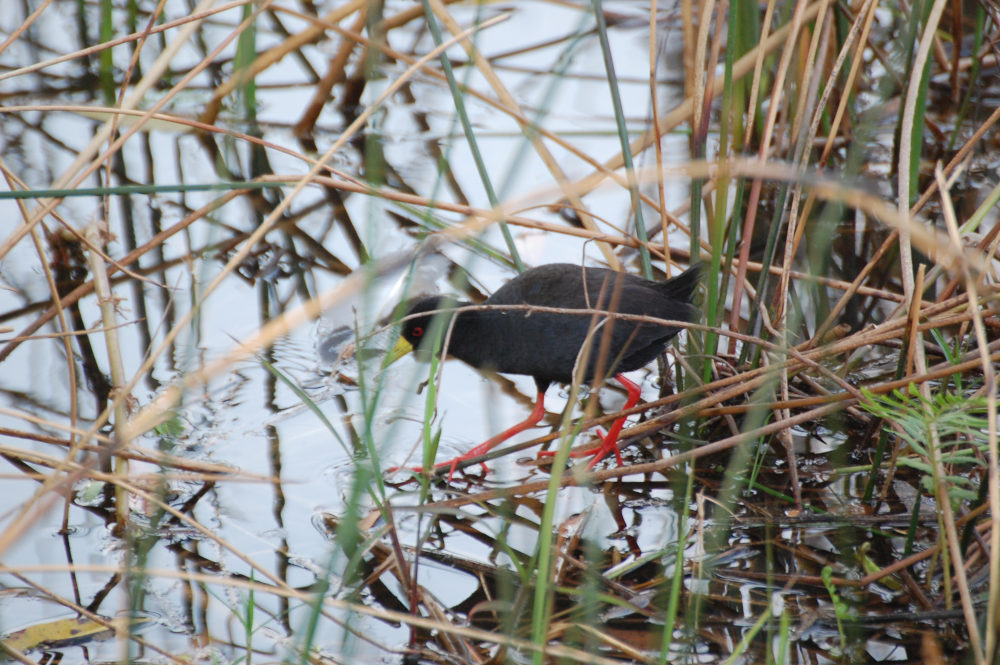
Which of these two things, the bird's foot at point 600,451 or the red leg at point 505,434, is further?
the bird's foot at point 600,451

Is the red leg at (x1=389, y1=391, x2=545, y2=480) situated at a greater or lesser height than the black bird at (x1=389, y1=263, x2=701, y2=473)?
lesser

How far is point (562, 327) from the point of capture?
2570 mm

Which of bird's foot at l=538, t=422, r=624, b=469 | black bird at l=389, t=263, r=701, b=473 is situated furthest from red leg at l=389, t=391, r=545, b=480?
bird's foot at l=538, t=422, r=624, b=469

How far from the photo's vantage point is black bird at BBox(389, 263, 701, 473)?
2.50 meters

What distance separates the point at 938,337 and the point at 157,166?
121 inches

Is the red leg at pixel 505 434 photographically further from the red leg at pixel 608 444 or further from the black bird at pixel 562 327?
the red leg at pixel 608 444

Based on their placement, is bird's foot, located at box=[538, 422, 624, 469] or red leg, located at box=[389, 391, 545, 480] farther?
bird's foot, located at box=[538, 422, 624, 469]

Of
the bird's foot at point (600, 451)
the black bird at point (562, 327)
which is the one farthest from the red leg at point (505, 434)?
the bird's foot at point (600, 451)

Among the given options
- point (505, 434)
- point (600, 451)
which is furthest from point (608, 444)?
point (505, 434)

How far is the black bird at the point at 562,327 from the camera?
8.20 feet

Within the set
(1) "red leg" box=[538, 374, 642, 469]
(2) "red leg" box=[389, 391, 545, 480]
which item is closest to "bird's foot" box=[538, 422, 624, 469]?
(1) "red leg" box=[538, 374, 642, 469]

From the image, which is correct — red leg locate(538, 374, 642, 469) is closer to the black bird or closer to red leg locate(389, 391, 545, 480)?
the black bird

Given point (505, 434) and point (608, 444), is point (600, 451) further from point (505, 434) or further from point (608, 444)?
point (505, 434)

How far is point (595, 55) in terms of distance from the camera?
4.94 meters
